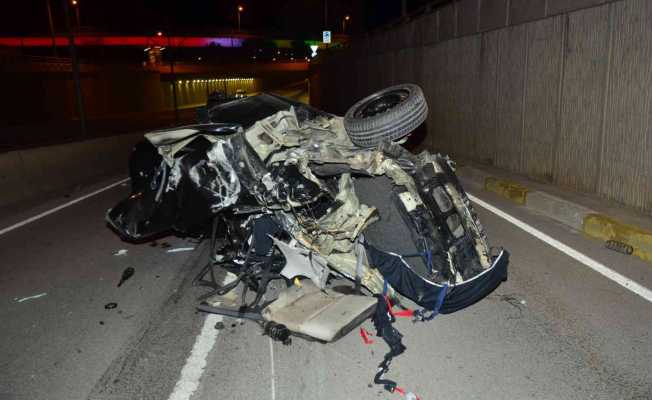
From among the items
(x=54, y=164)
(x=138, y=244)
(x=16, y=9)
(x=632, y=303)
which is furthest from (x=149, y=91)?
(x=632, y=303)

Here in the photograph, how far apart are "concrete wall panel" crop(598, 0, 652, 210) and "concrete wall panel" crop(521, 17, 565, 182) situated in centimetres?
146

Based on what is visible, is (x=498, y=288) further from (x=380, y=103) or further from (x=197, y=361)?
(x=197, y=361)

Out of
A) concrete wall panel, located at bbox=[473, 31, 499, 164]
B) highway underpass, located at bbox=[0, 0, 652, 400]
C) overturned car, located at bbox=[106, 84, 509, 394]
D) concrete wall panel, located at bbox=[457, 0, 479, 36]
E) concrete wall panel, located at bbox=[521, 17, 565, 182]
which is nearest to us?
highway underpass, located at bbox=[0, 0, 652, 400]

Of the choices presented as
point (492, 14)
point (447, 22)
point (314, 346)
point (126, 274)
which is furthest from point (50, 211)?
point (447, 22)

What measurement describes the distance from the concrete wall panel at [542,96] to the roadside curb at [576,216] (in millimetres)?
704

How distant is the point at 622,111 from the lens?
7258mm

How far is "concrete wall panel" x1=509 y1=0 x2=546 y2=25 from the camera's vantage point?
367 inches

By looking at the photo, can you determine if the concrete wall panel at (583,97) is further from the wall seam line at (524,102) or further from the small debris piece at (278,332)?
the small debris piece at (278,332)

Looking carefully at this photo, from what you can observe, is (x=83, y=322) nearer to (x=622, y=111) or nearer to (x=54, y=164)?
(x=622, y=111)

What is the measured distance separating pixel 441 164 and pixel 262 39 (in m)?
79.8

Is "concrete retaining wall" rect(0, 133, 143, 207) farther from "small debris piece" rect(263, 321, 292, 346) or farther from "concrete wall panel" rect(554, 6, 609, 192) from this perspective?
"concrete wall panel" rect(554, 6, 609, 192)

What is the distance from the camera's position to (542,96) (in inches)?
368

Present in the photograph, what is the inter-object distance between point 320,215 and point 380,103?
224 centimetres

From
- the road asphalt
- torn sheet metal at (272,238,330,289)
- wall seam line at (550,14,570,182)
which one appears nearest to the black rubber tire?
torn sheet metal at (272,238,330,289)
